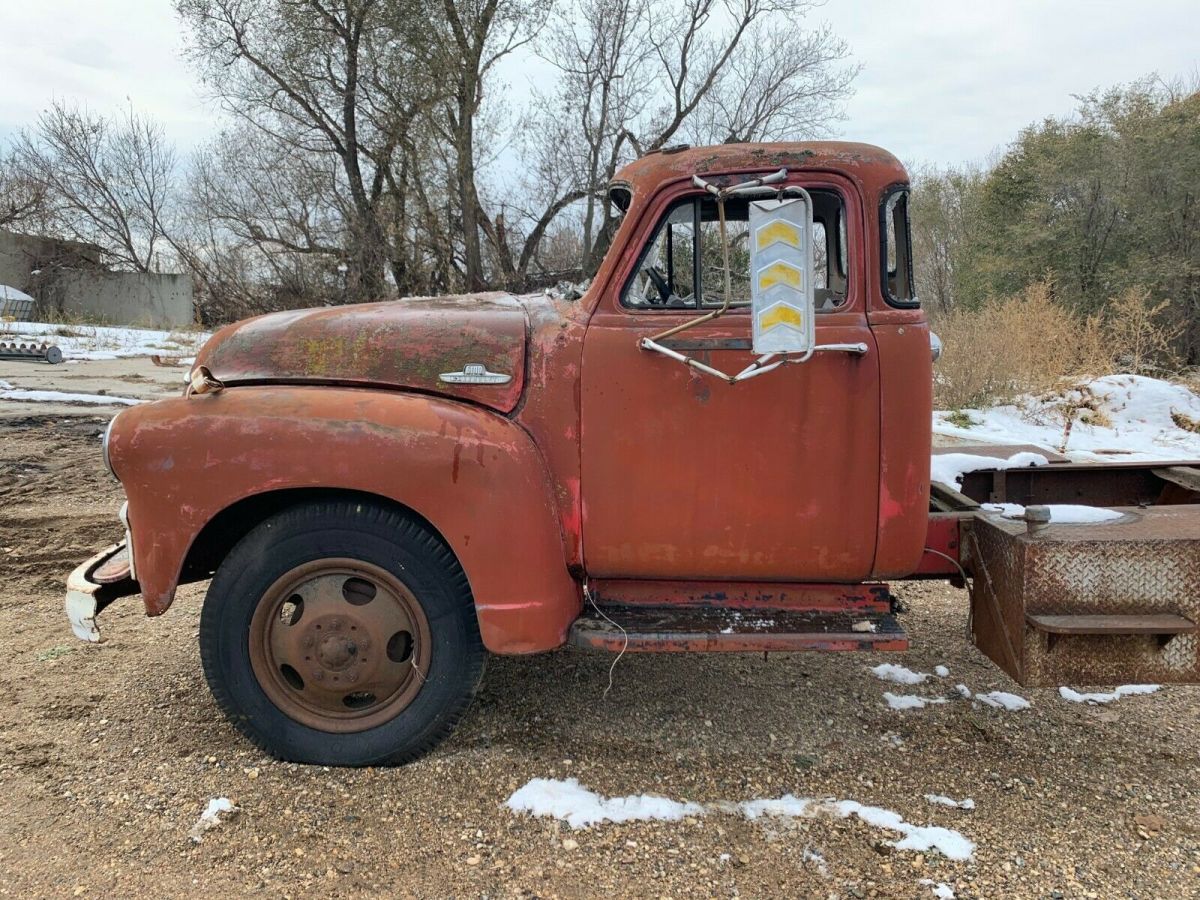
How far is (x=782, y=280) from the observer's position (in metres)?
2.21

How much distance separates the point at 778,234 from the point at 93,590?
2.62 m

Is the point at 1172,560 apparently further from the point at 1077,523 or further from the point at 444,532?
the point at 444,532

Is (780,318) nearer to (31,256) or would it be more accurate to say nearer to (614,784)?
(614,784)

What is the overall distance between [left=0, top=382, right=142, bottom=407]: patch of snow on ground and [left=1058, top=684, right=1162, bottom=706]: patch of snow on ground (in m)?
9.71

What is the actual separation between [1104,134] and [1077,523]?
20181mm

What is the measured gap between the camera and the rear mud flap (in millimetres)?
2502

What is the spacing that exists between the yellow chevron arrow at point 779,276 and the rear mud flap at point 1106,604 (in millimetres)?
1212

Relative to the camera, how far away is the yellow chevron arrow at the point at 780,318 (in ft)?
7.20

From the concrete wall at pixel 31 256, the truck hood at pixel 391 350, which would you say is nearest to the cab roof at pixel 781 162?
the truck hood at pixel 391 350

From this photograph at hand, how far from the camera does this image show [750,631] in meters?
Answer: 2.59

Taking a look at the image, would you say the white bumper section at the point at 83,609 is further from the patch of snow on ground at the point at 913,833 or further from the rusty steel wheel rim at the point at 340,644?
the patch of snow on ground at the point at 913,833

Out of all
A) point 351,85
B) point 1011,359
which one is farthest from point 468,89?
point 1011,359

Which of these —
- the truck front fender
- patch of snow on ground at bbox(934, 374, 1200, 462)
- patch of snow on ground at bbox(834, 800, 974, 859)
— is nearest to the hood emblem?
the truck front fender

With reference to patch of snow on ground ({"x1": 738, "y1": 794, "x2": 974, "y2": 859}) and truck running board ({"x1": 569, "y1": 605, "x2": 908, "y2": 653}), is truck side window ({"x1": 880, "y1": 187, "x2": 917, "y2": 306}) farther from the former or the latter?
patch of snow on ground ({"x1": 738, "y1": 794, "x2": 974, "y2": 859})
